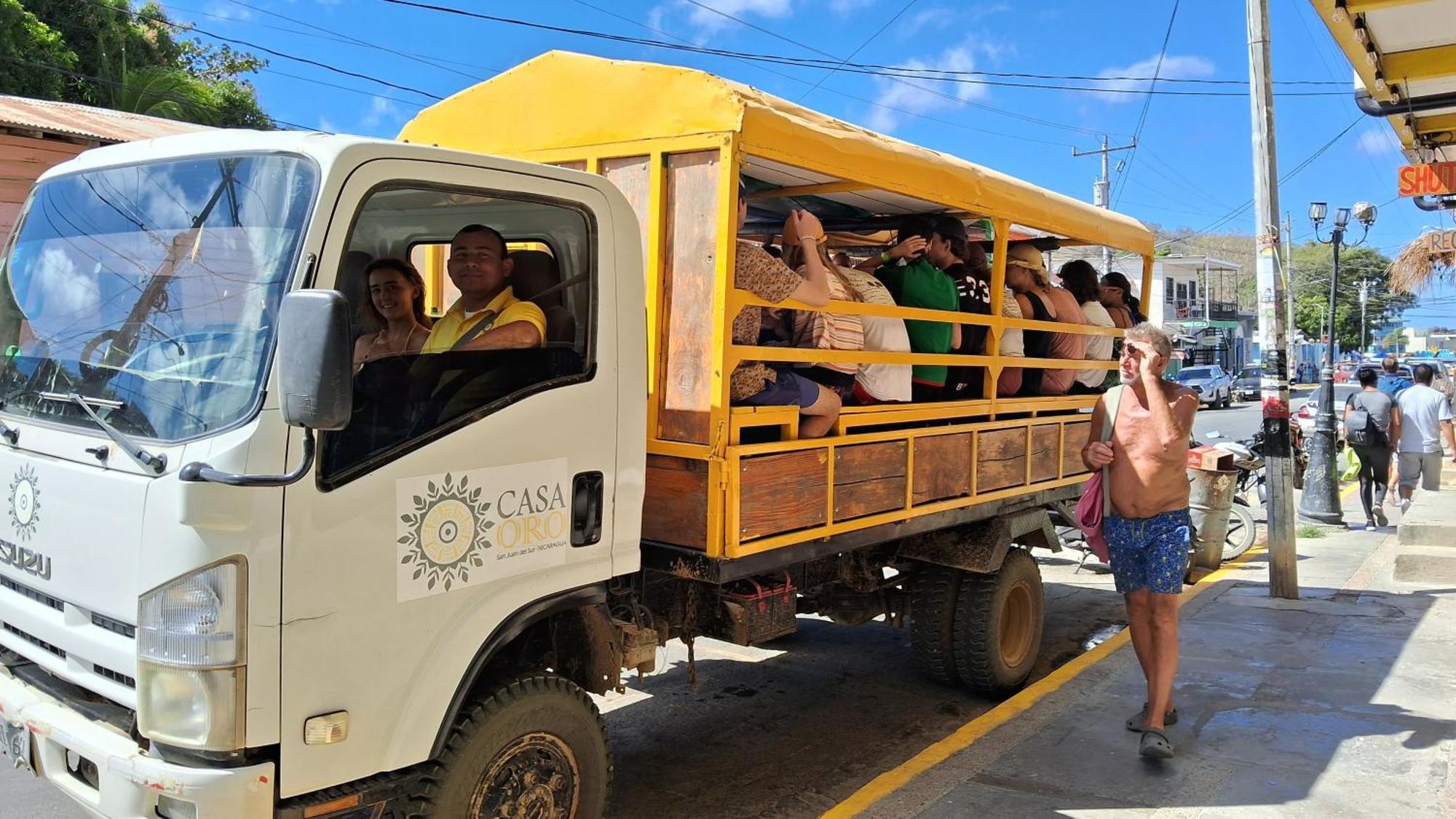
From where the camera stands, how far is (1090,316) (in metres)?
6.49

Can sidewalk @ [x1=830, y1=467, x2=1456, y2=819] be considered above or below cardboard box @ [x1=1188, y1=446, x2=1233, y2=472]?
below

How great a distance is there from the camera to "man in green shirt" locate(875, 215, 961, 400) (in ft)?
16.0

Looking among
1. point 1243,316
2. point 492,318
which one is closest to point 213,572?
point 492,318

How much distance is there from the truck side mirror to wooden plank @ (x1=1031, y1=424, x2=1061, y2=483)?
13.6 feet

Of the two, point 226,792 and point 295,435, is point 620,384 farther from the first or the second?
point 226,792

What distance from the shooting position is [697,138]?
3561 mm

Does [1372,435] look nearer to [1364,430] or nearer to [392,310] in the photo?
[1364,430]

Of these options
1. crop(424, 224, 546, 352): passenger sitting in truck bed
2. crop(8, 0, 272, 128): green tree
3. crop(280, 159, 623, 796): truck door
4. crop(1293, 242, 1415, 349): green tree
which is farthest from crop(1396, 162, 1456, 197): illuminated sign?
crop(1293, 242, 1415, 349): green tree

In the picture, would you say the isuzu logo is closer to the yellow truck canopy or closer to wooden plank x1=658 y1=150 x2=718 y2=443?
wooden plank x1=658 y1=150 x2=718 y2=443

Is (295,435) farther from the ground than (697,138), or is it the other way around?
(697,138)

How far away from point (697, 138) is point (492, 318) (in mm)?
949

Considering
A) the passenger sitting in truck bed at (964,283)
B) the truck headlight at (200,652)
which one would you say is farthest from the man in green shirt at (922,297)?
the truck headlight at (200,652)

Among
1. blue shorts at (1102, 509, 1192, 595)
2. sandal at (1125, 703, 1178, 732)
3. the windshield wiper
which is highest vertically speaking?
the windshield wiper

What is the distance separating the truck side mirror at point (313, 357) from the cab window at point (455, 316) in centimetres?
23
